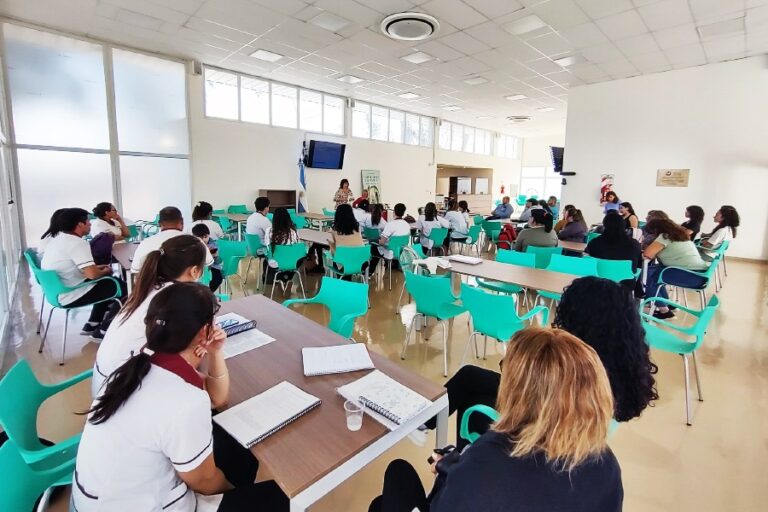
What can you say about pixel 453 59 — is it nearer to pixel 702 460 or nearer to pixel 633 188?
pixel 633 188

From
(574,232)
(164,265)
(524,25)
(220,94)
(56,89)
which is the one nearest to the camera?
(164,265)

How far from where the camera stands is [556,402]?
34.9 inches

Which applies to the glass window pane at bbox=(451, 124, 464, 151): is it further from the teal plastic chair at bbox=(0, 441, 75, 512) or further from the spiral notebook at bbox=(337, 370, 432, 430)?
the teal plastic chair at bbox=(0, 441, 75, 512)

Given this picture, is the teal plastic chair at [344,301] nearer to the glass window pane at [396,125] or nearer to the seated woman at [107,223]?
the seated woman at [107,223]

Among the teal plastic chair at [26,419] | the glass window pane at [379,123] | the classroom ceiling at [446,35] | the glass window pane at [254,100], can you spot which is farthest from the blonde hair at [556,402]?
the glass window pane at [379,123]

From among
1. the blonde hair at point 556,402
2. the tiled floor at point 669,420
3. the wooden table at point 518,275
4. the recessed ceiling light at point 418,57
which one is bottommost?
the tiled floor at point 669,420

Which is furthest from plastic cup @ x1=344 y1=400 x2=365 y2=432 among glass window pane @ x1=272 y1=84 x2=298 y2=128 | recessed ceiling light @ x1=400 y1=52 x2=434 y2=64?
glass window pane @ x1=272 y1=84 x2=298 y2=128

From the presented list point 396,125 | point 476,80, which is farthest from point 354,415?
point 396,125

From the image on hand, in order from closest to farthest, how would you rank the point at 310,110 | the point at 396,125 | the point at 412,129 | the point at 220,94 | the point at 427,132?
1. the point at 220,94
2. the point at 310,110
3. the point at 396,125
4. the point at 412,129
5. the point at 427,132

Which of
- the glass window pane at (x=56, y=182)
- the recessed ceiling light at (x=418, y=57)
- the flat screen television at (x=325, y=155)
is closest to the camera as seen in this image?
the glass window pane at (x=56, y=182)

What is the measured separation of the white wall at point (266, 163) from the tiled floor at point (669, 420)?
5.02 meters

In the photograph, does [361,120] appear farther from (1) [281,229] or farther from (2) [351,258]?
(2) [351,258]

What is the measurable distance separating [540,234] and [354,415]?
4307mm

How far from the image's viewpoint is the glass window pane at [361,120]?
1147 cm
